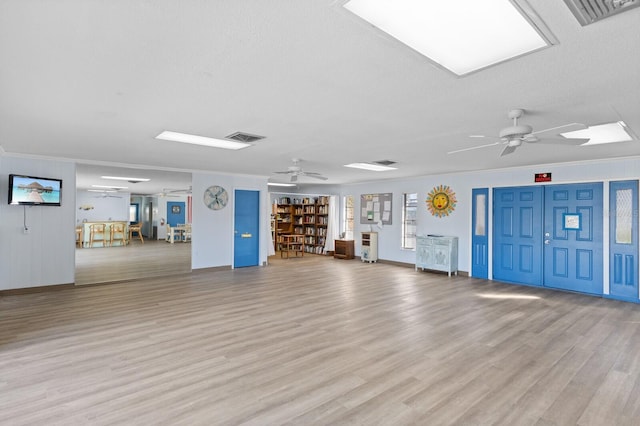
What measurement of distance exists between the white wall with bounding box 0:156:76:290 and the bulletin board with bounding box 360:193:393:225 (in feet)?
24.0

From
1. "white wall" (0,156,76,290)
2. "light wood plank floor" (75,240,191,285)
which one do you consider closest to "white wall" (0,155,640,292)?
"white wall" (0,156,76,290)

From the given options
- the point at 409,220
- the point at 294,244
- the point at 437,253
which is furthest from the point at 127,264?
the point at 437,253

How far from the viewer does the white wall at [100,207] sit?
575 inches

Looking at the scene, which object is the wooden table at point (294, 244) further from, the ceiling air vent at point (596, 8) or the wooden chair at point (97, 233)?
the ceiling air vent at point (596, 8)

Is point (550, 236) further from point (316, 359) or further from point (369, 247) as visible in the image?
point (316, 359)

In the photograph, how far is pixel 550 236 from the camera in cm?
655

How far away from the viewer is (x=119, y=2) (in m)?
1.66

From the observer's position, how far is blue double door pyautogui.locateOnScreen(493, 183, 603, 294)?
606 centimetres

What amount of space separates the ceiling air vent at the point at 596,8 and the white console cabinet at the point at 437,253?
6579 millimetres

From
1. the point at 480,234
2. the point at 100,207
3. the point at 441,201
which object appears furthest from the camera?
the point at 100,207

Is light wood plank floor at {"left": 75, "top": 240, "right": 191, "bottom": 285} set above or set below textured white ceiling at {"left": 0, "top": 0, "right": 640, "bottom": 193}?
below

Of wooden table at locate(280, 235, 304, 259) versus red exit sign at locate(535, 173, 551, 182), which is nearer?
red exit sign at locate(535, 173, 551, 182)

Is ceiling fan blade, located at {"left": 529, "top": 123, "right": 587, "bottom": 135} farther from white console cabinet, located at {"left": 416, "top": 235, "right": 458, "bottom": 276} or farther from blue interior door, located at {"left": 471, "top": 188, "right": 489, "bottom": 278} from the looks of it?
white console cabinet, located at {"left": 416, "top": 235, "right": 458, "bottom": 276}

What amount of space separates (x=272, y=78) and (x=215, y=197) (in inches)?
241
